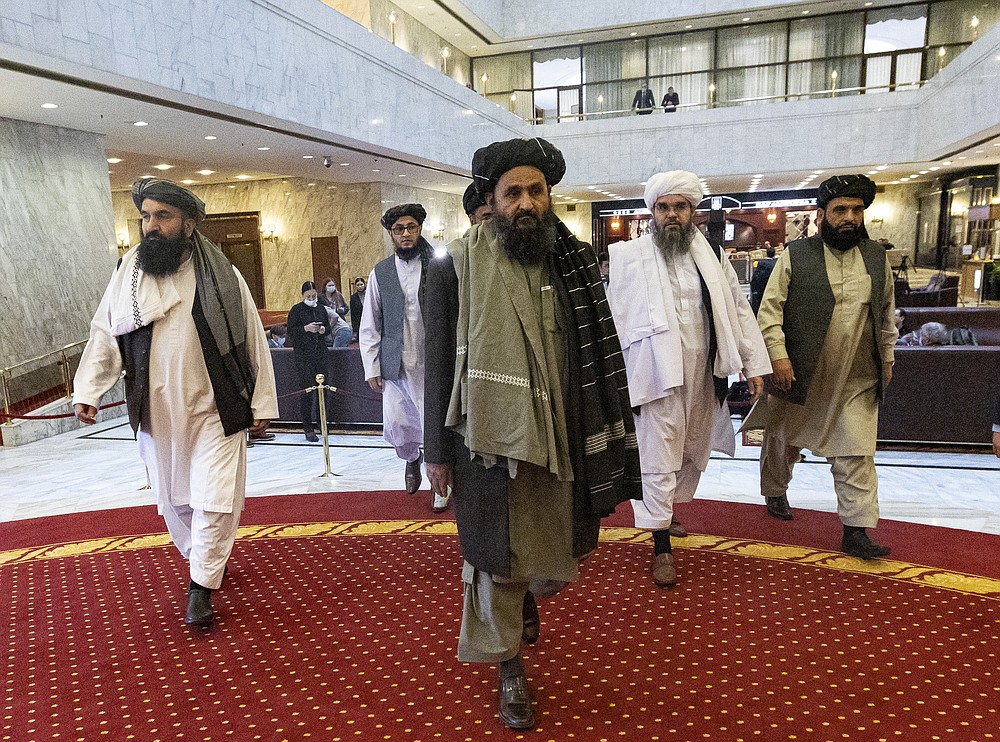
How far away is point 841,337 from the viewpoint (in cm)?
349

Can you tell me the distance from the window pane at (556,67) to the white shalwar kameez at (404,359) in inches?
750

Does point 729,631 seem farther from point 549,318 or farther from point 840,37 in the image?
point 840,37

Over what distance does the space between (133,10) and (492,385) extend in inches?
252

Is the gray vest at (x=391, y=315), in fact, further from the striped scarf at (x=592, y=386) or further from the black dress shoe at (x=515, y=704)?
the black dress shoe at (x=515, y=704)

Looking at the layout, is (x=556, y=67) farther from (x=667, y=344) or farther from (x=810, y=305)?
(x=667, y=344)

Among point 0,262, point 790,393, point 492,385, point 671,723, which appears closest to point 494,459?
point 492,385

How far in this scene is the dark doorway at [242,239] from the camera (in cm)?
1641

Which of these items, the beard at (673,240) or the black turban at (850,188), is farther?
the black turban at (850,188)

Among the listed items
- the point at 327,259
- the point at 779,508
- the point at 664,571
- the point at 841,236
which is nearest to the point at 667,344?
the point at 664,571

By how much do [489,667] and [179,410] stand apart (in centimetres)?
154

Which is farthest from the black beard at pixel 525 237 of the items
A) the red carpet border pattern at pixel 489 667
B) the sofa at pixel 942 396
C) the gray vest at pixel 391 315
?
the sofa at pixel 942 396

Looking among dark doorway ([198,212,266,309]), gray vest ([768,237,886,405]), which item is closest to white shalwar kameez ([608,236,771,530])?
gray vest ([768,237,886,405])

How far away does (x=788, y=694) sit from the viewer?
2.38m

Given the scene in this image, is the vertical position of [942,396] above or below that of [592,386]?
below
